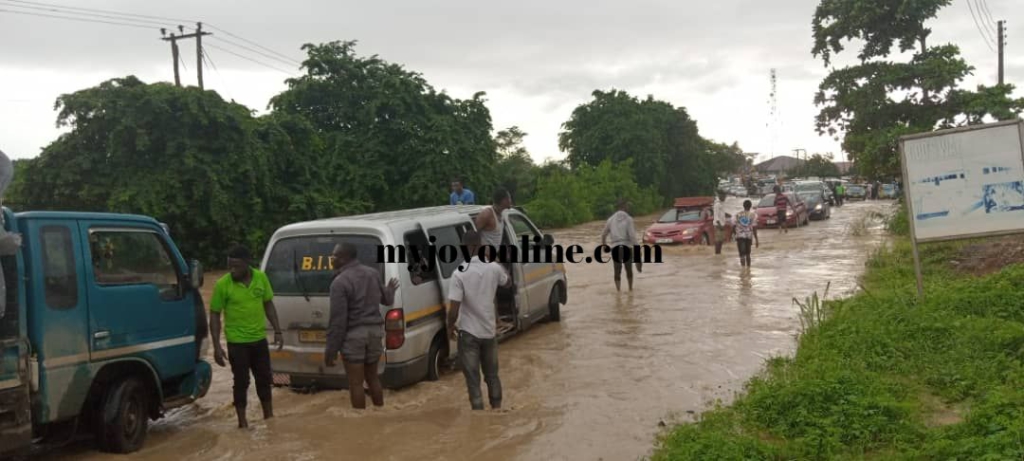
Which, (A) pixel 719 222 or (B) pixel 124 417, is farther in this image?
(A) pixel 719 222

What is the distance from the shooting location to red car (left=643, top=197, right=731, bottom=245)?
21844 mm

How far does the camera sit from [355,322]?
21.1ft

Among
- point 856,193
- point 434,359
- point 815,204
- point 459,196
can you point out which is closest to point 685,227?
point 459,196

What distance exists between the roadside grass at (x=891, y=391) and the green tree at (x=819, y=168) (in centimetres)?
8858

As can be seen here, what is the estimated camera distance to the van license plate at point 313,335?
7.07 m

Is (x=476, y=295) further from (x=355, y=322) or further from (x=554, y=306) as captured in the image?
(x=554, y=306)

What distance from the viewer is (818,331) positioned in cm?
831

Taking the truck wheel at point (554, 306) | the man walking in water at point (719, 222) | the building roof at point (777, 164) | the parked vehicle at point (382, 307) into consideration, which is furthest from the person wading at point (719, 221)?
the building roof at point (777, 164)

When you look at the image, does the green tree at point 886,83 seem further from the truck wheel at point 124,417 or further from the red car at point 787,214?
the truck wheel at point 124,417

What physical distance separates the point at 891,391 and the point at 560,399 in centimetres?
277

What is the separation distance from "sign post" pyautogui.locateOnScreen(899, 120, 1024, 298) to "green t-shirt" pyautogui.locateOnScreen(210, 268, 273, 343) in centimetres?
747

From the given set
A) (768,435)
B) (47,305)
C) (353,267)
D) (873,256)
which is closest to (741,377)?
(768,435)

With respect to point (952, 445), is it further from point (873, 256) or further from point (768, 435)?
point (873, 256)

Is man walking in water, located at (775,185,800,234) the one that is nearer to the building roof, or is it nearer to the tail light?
the tail light
